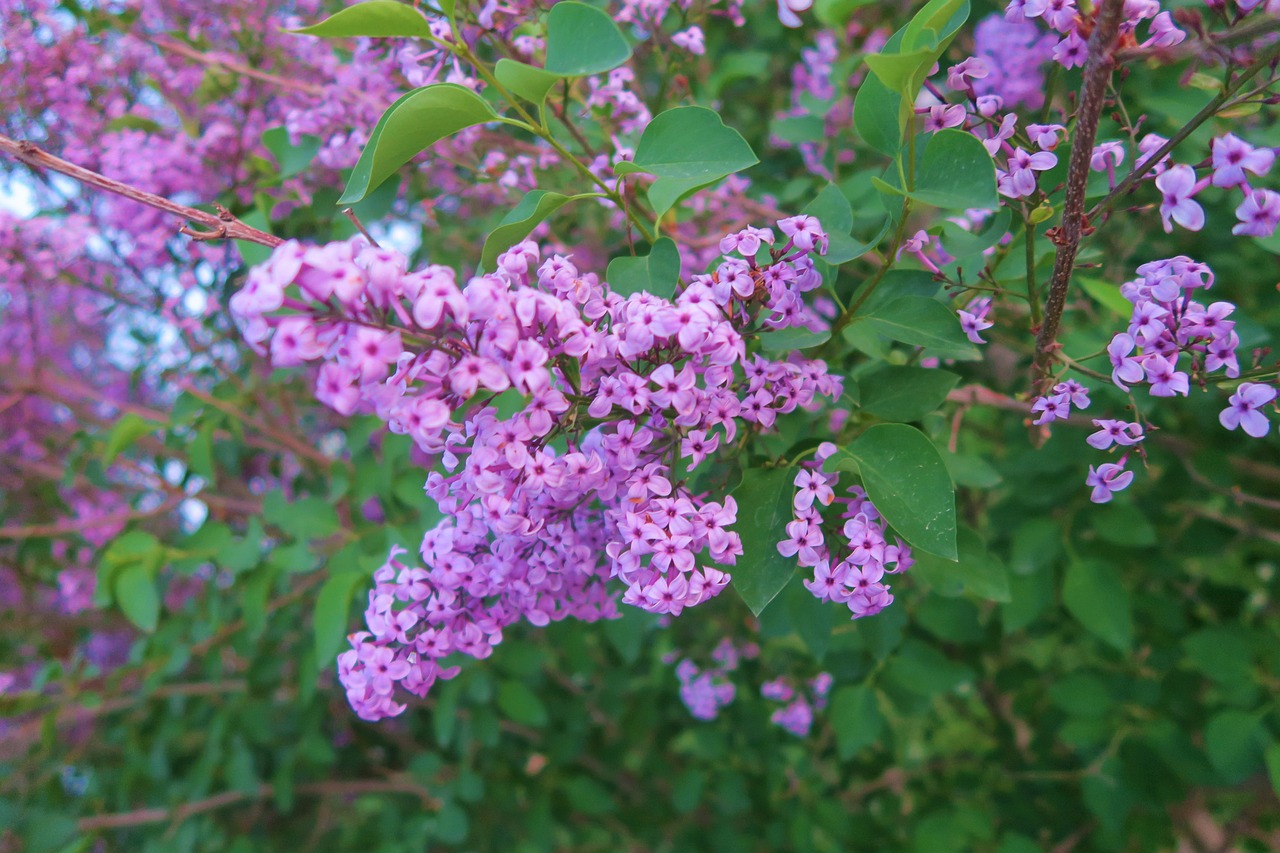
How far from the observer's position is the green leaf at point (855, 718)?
1.50 metres

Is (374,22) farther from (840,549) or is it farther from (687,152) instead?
(840,549)

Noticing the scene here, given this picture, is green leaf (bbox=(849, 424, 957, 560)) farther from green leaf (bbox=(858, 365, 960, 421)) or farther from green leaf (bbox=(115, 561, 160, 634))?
green leaf (bbox=(115, 561, 160, 634))

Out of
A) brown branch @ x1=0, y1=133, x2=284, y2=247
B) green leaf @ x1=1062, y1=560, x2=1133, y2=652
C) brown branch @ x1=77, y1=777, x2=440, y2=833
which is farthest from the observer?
brown branch @ x1=77, y1=777, x2=440, y2=833

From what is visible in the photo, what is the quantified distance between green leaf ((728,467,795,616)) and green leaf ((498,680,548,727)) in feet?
3.43

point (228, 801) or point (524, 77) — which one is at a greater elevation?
point (524, 77)

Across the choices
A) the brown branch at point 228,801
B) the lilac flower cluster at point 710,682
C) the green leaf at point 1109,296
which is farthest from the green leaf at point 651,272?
the brown branch at point 228,801

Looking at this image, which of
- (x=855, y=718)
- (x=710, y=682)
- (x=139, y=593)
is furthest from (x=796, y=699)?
(x=139, y=593)

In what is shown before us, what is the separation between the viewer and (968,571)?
3.40ft

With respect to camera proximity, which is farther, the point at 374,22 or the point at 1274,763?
the point at 1274,763

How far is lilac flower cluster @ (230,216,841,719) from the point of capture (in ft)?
2.18

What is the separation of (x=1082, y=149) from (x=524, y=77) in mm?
518

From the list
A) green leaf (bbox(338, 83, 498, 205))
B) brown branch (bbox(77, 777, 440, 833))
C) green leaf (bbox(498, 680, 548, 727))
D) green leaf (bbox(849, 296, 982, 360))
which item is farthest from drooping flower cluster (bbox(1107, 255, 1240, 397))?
brown branch (bbox(77, 777, 440, 833))

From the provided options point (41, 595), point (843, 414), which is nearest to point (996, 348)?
point (843, 414)

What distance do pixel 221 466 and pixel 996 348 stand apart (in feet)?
6.42
